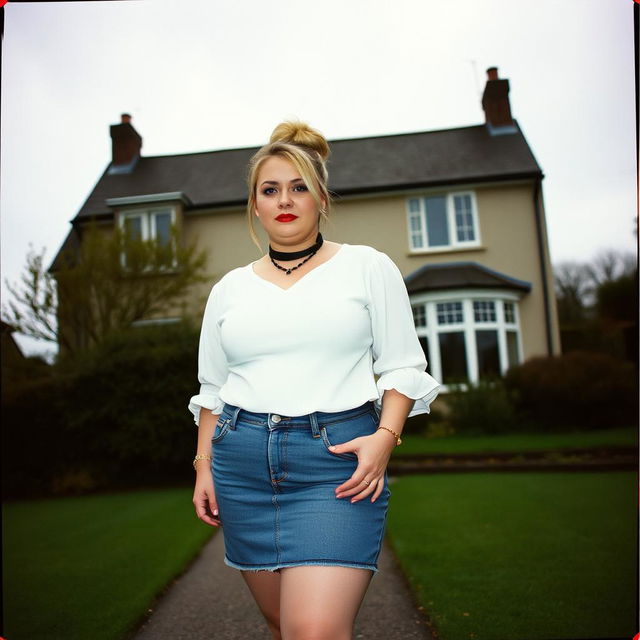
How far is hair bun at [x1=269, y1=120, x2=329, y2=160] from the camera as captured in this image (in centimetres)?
220

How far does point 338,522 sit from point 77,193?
16.7ft

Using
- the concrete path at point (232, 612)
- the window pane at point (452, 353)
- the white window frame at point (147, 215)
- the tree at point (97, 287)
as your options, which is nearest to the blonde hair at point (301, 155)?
the concrete path at point (232, 612)

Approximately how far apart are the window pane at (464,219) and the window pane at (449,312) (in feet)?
6.76

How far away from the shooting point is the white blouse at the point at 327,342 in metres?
1.95

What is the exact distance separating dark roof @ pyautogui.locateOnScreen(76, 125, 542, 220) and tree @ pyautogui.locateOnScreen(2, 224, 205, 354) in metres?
2.65

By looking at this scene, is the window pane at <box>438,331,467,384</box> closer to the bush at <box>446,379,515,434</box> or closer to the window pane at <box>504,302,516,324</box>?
the bush at <box>446,379,515,434</box>

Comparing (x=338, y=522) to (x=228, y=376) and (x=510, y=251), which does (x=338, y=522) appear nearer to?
(x=228, y=376)

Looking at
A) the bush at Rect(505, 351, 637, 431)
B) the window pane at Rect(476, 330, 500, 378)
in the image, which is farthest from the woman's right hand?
the window pane at Rect(476, 330, 500, 378)

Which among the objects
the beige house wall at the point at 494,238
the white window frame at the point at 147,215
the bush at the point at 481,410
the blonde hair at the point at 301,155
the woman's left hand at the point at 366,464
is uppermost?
the white window frame at the point at 147,215

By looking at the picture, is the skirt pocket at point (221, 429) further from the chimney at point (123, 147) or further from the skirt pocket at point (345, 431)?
the chimney at point (123, 147)

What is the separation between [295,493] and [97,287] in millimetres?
11472

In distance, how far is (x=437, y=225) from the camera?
1541 cm

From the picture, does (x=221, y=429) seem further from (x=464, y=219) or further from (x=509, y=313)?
(x=464, y=219)

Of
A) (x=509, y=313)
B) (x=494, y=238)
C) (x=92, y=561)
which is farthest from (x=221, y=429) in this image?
(x=494, y=238)
